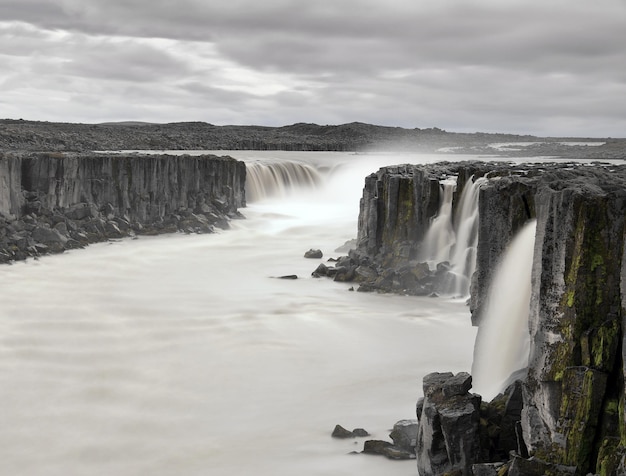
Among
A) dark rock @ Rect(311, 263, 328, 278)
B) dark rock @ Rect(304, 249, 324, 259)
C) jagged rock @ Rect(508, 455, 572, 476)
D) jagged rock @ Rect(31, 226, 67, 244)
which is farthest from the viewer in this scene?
dark rock @ Rect(304, 249, 324, 259)

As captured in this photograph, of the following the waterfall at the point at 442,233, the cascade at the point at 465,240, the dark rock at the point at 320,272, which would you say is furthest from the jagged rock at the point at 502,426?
the dark rock at the point at 320,272

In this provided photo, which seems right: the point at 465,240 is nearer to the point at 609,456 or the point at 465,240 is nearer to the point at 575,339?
the point at 575,339

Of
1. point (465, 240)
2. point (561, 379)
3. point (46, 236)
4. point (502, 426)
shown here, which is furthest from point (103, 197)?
point (561, 379)

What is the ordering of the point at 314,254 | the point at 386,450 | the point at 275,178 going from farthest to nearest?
the point at 275,178, the point at 314,254, the point at 386,450

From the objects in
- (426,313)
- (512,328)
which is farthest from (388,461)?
(426,313)

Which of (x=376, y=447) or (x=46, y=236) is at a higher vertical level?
(x=46, y=236)

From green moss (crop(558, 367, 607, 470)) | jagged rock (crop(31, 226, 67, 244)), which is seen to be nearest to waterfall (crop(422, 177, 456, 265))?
jagged rock (crop(31, 226, 67, 244))

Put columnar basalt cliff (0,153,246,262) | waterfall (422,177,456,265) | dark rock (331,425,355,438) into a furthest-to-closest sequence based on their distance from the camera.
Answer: columnar basalt cliff (0,153,246,262) → waterfall (422,177,456,265) → dark rock (331,425,355,438)

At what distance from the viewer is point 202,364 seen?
15.2 metres

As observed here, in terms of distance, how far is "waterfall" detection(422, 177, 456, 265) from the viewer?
2316cm

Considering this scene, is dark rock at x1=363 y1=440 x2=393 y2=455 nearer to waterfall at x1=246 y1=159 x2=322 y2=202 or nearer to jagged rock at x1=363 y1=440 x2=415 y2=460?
jagged rock at x1=363 y1=440 x2=415 y2=460

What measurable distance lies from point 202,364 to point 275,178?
32.3 meters

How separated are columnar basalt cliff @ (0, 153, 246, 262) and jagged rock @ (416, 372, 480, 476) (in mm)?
19143

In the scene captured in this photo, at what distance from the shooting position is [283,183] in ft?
156
